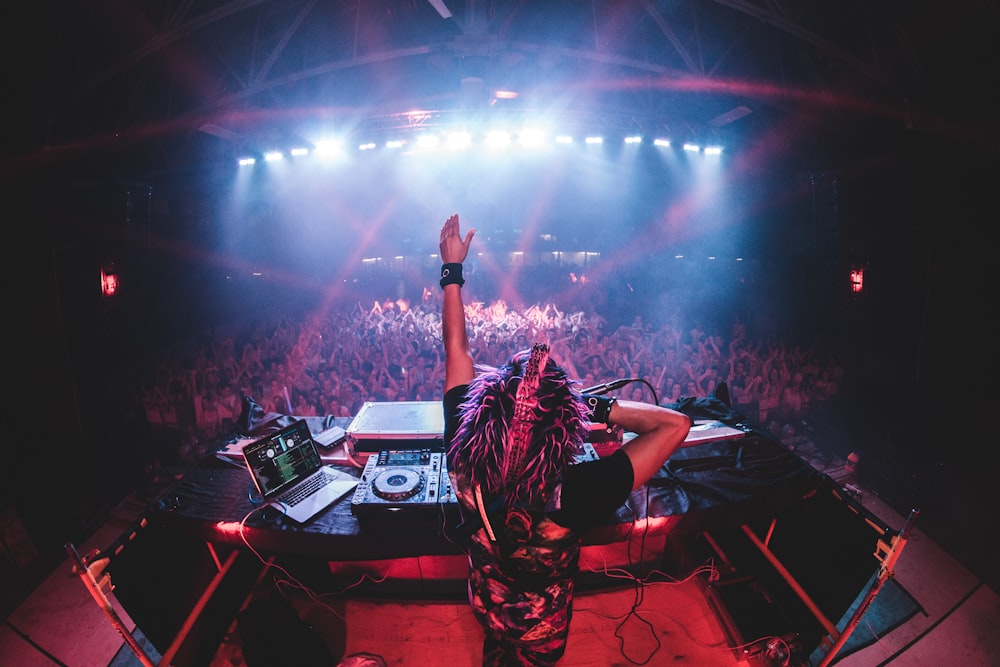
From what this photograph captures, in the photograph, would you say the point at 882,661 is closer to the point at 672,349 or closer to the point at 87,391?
the point at 672,349

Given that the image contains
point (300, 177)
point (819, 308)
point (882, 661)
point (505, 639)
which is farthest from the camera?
point (300, 177)

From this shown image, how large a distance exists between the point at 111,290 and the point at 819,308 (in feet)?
34.1

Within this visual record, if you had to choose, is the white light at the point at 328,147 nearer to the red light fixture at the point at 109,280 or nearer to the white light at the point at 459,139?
the white light at the point at 459,139

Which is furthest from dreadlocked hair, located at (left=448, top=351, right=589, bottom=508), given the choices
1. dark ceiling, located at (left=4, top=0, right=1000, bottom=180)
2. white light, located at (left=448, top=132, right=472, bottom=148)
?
white light, located at (left=448, top=132, right=472, bottom=148)

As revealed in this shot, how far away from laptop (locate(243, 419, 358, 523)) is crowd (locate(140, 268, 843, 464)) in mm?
2474

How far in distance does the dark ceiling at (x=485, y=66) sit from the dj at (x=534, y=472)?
380cm

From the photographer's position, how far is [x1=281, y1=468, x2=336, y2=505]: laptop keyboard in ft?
6.56

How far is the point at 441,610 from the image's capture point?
8.27ft

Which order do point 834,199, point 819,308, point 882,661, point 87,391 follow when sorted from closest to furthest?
point 882,661, point 87,391, point 834,199, point 819,308

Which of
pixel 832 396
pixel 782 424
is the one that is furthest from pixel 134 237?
pixel 832 396

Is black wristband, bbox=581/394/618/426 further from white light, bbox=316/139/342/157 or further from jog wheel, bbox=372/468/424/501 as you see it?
white light, bbox=316/139/342/157

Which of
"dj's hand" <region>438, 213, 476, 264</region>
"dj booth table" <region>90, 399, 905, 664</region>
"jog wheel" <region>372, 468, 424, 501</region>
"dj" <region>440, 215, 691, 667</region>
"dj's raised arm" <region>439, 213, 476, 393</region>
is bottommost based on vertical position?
"dj booth table" <region>90, 399, 905, 664</region>

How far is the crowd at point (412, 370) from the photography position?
4.89 metres

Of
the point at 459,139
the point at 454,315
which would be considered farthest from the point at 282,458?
the point at 459,139
